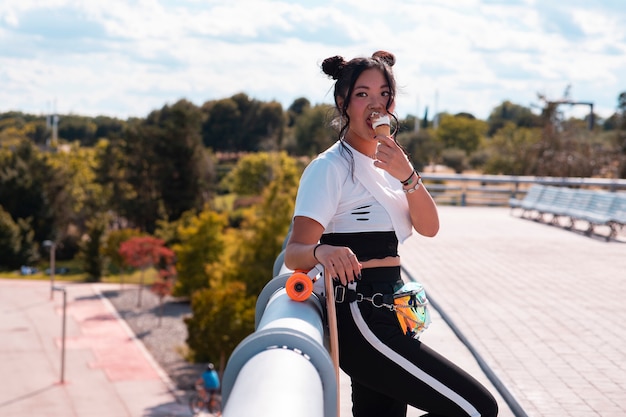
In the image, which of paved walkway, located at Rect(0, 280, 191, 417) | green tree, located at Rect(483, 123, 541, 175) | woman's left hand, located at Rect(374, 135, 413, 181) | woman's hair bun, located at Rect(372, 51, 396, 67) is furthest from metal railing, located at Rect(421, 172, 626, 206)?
woman's left hand, located at Rect(374, 135, 413, 181)

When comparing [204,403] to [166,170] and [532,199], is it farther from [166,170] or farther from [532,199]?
[166,170]

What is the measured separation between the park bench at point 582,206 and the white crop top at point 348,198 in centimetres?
1396

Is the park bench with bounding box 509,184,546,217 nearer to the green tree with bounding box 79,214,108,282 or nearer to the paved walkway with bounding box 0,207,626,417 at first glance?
the paved walkway with bounding box 0,207,626,417

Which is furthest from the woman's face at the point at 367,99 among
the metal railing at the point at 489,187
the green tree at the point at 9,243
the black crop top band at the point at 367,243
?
the green tree at the point at 9,243

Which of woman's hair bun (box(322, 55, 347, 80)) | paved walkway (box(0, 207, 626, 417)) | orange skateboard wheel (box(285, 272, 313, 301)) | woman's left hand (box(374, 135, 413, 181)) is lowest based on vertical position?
paved walkway (box(0, 207, 626, 417))

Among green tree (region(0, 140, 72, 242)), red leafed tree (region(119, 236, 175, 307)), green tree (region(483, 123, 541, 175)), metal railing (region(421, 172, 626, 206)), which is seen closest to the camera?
metal railing (region(421, 172, 626, 206))

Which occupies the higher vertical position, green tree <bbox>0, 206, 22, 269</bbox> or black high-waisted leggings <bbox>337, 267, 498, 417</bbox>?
black high-waisted leggings <bbox>337, 267, 498, 417</bbox>

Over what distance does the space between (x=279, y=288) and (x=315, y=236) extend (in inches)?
10.2

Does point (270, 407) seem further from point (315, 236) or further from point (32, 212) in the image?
point (32, 212)

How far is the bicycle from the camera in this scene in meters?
27.9

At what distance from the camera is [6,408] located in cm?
2869

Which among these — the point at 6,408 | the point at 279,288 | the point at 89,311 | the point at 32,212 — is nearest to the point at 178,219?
the point at 32,212

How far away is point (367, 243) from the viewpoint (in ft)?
10.0

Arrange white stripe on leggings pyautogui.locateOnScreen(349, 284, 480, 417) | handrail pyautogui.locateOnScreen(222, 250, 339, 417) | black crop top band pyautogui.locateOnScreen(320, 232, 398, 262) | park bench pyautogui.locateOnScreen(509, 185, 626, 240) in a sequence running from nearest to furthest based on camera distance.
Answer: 1. handrail pyautogui.locateOnScreen(222, 250, 339, 417)
2. white stripe on leggings pyautogui.locateOnScreen(349, 284, 480, 417)
3. black crop top band pyautogui.locateOnScreen(320, 232, 398, 262)
4. park bench pyautogui.locateOnScreen(509, 185, 626, 240)
